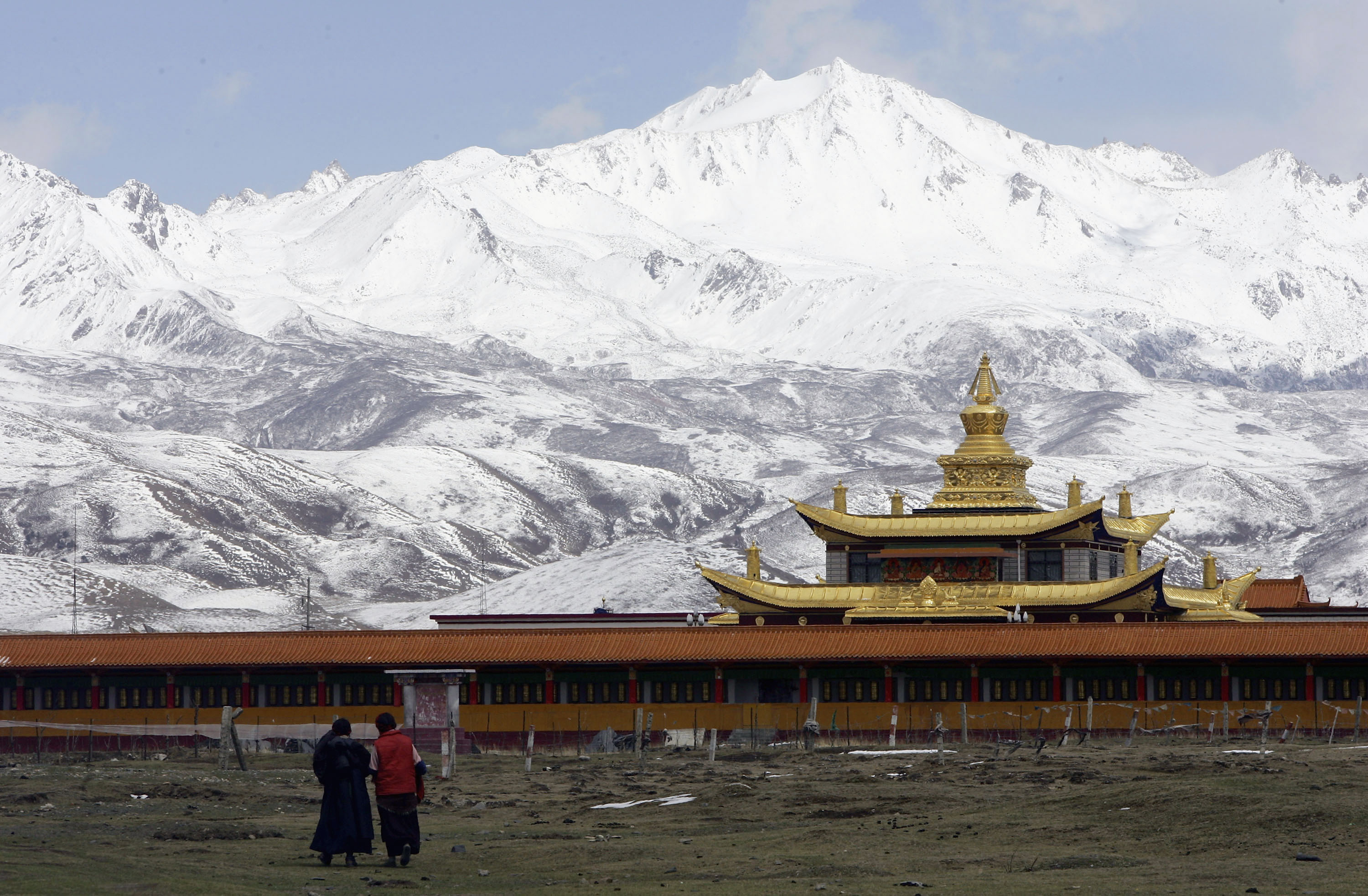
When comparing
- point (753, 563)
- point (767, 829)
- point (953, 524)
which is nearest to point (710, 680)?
point (953, 524)

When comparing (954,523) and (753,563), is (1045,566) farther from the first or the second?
(753,563)

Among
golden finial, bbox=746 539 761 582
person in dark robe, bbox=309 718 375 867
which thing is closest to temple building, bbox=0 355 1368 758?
golden finial, bbox=746 539 761 582

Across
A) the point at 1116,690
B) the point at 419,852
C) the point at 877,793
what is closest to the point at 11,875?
the point at 419,852

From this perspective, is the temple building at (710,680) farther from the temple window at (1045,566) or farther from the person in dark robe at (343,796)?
the person in dark robe at (343,796)

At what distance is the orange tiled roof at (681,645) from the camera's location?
63031mm

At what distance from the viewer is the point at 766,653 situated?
6469 centimetres

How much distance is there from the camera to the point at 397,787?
31.5 metres

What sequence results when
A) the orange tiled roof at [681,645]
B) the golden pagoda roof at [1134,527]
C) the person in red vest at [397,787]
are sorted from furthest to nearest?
the golden pagoda roof at [1134,527] → the orange tiled roof at [681,645] → the person in red vest at [397,787]

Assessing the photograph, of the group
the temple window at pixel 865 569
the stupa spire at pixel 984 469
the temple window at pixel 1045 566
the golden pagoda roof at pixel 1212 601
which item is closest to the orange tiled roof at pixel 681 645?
the golden pagoda roof at pixel 1212 601

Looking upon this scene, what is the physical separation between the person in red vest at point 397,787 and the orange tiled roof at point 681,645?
3242cm

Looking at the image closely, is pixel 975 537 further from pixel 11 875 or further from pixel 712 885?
pixel 11 875

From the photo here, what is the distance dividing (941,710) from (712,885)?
114 feet

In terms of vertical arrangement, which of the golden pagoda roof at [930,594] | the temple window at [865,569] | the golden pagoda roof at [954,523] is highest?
the golden pagoda roof at [954,523]

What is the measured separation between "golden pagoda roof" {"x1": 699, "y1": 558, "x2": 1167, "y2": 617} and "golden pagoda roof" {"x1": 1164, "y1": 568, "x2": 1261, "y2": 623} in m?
3.24
